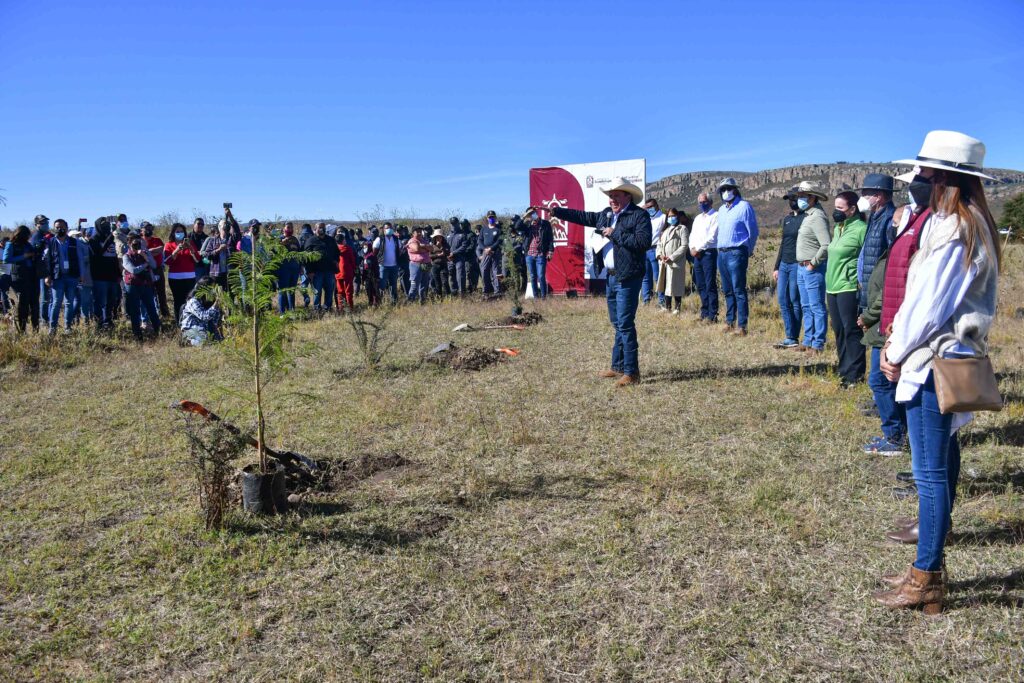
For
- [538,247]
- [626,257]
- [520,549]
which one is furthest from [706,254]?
[520,549]

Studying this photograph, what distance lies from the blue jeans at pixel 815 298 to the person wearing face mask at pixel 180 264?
370 inches

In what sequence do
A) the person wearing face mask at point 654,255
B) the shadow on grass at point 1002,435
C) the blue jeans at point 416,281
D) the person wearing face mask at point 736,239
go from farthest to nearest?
the blue jeans at point 416,281 < the person wearing face mask at point 654,255 < the person wearing face mask at point 736,239 < the shadow on grass at point 1002,435

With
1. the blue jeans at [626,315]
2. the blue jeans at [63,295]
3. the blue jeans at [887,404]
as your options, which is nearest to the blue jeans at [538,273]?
the blue jeans at [626,315]

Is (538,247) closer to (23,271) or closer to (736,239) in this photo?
(736,239)

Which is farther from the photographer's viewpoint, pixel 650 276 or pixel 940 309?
pixel 650 276

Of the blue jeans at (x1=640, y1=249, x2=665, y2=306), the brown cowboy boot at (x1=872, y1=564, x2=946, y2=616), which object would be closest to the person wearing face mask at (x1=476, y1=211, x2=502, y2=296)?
the blue jeans at (x1=640, y1=249, x2=665, y2=306)

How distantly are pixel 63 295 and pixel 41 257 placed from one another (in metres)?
0.69

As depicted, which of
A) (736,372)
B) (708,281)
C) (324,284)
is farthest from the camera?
(324,284)

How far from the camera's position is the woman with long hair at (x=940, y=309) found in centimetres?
288

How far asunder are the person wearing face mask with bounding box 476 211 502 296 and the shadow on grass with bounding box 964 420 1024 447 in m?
11.9

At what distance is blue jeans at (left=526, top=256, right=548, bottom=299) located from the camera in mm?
16094

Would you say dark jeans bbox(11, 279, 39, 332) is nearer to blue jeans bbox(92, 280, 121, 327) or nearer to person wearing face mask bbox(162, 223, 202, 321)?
blue jeans bbox(92, 280, 121, 327)

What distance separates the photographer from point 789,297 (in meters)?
9.25

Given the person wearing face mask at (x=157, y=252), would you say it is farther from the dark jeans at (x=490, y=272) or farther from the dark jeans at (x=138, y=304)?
the dark jeans at (x=490, y=272)
